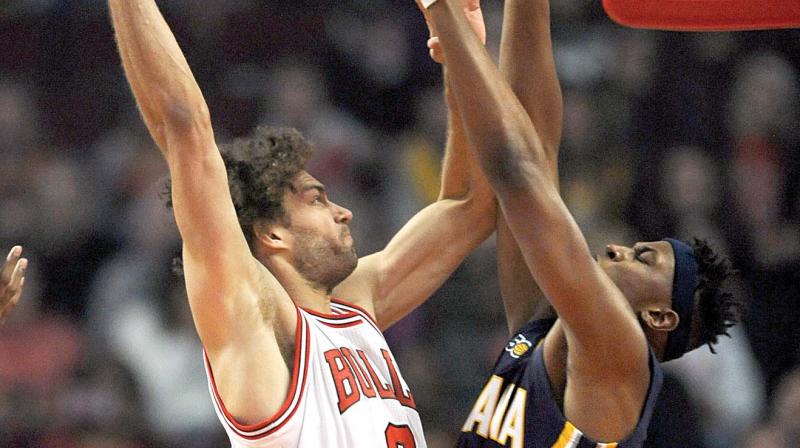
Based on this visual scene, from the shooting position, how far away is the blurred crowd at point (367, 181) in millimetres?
6289

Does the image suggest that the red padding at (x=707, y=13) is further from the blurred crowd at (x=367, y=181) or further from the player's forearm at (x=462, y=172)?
the blurred crowd at (x=367, y=181)

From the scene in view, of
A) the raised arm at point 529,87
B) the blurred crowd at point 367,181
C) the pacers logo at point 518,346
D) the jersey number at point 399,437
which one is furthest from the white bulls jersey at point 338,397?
the blurred crowd at point 367,181

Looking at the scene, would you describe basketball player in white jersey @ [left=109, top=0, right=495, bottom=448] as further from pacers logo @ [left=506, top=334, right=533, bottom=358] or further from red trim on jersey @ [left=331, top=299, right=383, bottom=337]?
pacers logo @ [left=506, top=334, right=533, bottom=358]

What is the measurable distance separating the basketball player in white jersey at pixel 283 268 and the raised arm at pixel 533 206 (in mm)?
664

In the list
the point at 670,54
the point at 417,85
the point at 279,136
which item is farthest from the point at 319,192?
the point at 670,54

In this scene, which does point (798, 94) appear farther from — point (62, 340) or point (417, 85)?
point (62, 340)

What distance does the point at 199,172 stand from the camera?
3439 millimetres

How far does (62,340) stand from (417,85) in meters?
2.35

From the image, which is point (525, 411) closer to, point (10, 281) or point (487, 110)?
point (487, 110)

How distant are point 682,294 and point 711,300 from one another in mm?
163

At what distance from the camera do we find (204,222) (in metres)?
3.43

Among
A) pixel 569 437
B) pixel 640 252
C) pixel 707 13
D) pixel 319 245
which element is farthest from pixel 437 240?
pixel 707 13

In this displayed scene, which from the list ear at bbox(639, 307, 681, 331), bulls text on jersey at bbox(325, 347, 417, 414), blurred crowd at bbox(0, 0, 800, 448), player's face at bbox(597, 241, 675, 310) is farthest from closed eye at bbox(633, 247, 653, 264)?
blurred crowd at bbox(0, 0, 800, 448)

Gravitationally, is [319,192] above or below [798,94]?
above
